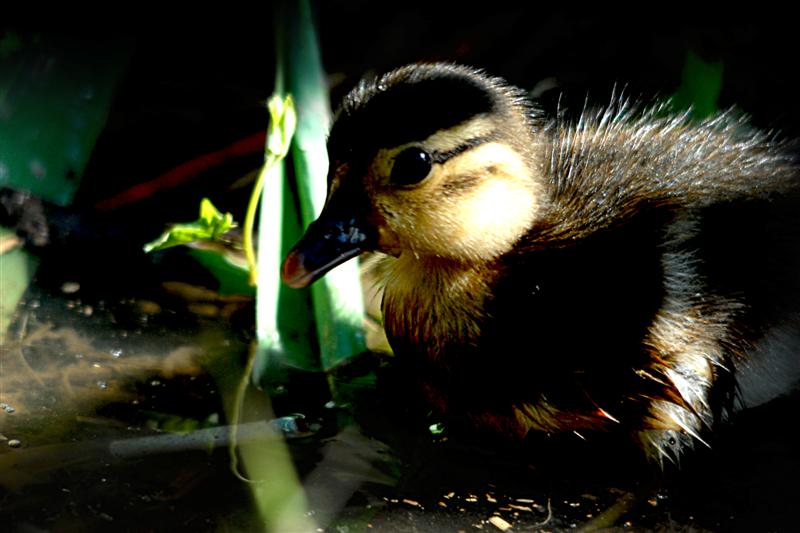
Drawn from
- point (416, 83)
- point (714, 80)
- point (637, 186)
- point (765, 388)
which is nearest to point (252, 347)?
point (416, 83)

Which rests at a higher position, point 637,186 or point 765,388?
point 637,186

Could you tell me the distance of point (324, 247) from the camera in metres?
2.79

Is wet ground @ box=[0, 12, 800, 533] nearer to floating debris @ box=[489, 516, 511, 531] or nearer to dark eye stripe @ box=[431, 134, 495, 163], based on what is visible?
floating debris @ box=[489, 516, 511, 531]

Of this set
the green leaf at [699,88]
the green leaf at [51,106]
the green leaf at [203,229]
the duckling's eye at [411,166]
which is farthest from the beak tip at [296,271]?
the green leaf at [699,88]

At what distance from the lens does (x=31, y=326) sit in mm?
3211

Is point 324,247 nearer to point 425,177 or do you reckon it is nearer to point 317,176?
point 425,177

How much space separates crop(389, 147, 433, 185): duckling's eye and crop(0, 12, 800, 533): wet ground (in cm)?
62

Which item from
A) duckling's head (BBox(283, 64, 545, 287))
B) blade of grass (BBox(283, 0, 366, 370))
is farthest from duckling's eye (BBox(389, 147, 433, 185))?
blade of grass (BBox(283, 0, 366, 370))

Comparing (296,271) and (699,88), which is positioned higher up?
(699,88)

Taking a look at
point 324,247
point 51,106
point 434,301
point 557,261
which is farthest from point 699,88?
point 51,106

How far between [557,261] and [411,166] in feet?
1.40

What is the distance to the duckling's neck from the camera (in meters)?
2.82

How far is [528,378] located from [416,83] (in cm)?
76

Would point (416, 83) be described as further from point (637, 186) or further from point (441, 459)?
point (441, 459)
